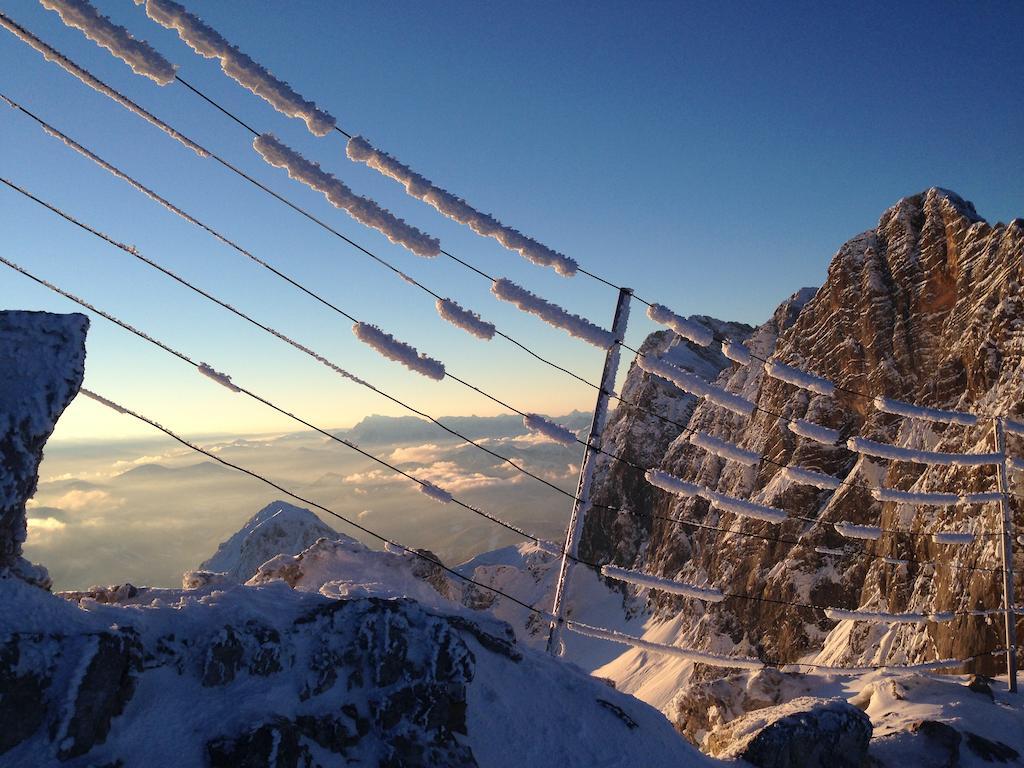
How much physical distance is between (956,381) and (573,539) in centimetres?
5764

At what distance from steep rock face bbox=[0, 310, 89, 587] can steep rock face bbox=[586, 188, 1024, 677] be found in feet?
117

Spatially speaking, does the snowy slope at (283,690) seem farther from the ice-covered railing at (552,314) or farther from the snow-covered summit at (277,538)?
the snow-covered summit at (277,538)

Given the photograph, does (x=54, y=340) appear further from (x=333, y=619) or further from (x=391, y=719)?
(x=391, y=719)

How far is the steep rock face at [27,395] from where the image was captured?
911cm

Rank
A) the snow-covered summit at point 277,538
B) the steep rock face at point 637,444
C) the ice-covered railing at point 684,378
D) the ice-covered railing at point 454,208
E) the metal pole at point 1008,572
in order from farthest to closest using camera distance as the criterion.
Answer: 1. the steep rock face at point 637,444
2. the snow-covered summit at point 277,538
3. the metal pole at point 1008,572
4. the ice-covered railing at point 684,378
5. the ice-covered railing at point 454,208

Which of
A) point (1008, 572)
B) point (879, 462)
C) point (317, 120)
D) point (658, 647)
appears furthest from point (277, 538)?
point (317, 120)

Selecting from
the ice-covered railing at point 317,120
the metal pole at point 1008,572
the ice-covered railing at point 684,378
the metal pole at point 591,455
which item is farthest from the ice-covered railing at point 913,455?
the ice-covered railing at point 317,120

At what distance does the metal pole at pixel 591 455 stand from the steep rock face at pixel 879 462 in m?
25.9

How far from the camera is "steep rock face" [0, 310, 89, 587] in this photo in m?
9.11

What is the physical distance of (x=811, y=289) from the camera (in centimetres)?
13338

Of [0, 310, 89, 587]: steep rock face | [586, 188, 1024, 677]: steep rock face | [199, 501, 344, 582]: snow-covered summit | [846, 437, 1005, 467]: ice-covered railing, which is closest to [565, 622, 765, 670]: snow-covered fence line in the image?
[846, 437, 1005, 467]: ice-covered railing

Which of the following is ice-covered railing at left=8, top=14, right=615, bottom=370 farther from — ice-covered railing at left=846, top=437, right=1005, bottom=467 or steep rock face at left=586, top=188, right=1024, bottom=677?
steep rock face at left=586, top=188, right=1024, bottom=677

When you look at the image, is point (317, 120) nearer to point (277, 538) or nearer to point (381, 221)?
point (381, 221)

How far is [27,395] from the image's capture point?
30.7ft
